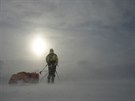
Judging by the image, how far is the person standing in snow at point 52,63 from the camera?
14797 mm

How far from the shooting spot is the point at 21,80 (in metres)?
14.8

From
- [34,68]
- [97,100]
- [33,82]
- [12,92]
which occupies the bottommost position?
[97,100]

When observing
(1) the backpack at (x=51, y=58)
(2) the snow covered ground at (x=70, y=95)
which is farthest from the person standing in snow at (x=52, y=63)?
(2) the snow covered ground at (x=70, y=95)

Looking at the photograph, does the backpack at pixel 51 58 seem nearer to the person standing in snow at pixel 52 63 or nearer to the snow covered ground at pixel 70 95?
the person standing in snow at pixel 52 63

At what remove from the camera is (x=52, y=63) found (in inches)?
586

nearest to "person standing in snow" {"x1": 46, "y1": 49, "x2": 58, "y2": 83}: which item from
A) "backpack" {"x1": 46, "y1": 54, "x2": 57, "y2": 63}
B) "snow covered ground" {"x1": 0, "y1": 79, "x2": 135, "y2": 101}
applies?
"backpack" {"x1": 46, "y1": 54, "x2": 57, "y2": 63}

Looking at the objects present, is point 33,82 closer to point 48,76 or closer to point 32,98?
point 48,76

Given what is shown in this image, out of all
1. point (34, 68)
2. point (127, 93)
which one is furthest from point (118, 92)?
point (34, 68)

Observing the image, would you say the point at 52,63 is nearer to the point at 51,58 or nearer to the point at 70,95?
the point at 51,58

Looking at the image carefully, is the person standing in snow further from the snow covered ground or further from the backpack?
Answer: the snow covered ground

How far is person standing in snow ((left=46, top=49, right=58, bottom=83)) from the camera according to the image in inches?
583

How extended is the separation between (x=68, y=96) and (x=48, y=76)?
15.2 feet

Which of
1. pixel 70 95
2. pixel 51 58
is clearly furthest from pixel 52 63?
pixel 70 95

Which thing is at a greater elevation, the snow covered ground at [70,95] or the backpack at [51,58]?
the backpack at [51,58]
